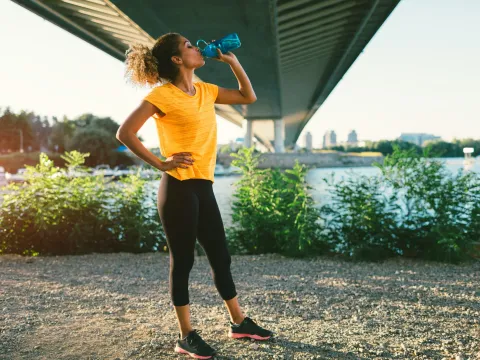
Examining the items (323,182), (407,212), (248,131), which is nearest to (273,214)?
(407,212)

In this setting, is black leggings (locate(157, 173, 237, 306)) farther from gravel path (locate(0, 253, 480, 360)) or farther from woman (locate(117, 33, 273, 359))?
gravel path (locate(0, 253, 480, 360))

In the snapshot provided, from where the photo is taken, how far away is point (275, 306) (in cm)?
402

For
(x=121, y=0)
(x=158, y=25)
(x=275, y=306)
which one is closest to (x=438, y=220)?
(x=275, y=306)

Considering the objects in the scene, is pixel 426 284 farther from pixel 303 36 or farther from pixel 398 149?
pixel 303 36

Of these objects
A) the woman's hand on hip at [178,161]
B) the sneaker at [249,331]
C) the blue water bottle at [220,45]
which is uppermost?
the blue water bottle at [220,45]

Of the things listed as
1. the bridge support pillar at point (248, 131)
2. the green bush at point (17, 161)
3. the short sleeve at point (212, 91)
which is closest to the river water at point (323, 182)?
the short sleeve at point (212, 91)

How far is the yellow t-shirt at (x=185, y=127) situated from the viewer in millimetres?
2879

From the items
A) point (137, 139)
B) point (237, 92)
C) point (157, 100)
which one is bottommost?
point (137, 139)

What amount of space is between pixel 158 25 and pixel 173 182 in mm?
12440

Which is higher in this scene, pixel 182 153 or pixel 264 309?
pixel 182 153

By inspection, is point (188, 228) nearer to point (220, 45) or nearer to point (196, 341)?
point (196, 341)

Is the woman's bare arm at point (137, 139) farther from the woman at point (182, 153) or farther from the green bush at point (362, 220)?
the green bush at point (362, 220)

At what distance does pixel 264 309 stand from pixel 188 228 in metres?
1.34

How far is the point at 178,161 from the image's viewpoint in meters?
2.86
